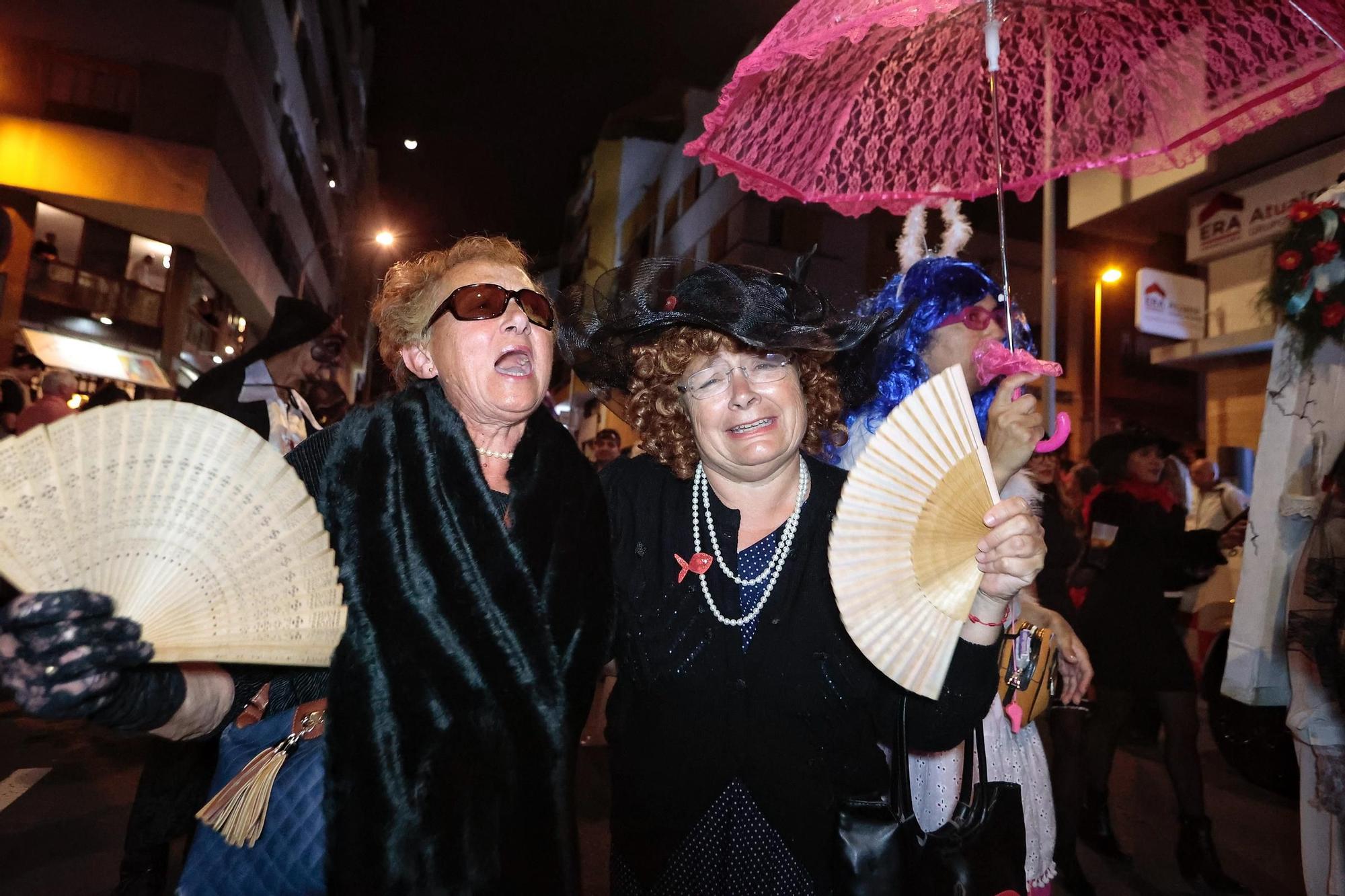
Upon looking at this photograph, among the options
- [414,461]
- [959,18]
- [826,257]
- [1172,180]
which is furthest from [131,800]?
[826,257]

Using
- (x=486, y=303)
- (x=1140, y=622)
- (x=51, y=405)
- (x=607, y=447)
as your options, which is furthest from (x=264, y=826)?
(x=607, y=447)

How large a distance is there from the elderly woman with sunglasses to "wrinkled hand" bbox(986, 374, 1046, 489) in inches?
39.0

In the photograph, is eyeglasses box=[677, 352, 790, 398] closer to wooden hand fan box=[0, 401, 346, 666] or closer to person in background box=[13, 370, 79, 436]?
wooden hand fan box=[0, 401, 346, 666]

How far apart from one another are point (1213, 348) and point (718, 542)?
12.3 metres

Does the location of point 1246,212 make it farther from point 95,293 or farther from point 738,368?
point 95,293

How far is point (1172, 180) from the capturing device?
10.9 meters

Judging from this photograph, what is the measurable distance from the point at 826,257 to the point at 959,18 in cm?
1995

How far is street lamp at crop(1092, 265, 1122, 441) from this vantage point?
19562 mm

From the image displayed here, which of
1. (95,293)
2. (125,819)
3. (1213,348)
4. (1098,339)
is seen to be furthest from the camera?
(1098,339)

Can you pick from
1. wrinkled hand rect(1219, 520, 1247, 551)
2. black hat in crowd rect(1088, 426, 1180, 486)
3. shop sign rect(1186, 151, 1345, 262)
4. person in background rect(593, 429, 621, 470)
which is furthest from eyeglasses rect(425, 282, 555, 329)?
shop sign rect(1186, 151, 1345, 262)

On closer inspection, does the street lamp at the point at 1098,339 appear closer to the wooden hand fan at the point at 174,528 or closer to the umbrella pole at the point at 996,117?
the umbrella pole at the point at 996,117

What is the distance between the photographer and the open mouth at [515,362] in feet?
6.60

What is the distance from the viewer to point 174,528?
135 centimetres

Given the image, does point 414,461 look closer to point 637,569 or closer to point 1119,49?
point 637,569
